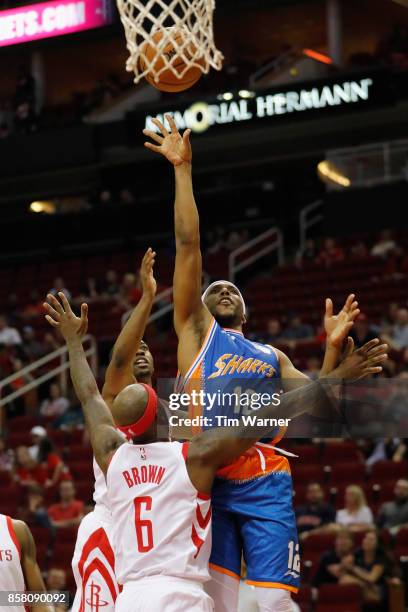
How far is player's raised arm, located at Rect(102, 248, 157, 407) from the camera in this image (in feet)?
22.1

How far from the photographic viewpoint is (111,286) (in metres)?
21.4

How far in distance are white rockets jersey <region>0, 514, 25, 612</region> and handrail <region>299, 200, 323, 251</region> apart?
51.8 ft

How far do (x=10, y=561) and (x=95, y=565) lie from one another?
0.47 metres

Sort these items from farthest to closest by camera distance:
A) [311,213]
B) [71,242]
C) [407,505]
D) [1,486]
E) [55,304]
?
[71,242], [311,213], [1,486], [407,505], [55,304]

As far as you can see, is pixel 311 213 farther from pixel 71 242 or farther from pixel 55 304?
pixel 55 304

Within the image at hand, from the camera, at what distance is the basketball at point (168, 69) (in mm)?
6836

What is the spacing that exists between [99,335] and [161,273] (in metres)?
2.94

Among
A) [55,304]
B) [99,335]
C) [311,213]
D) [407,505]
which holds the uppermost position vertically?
[311,213]

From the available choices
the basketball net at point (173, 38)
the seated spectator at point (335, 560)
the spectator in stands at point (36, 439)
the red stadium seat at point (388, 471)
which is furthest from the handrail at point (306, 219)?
the basketball net at point (173, 38)

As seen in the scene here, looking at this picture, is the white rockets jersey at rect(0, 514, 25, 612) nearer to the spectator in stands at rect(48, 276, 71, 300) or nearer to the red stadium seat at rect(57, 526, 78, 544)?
the red stadium seat at rect(57, 526, 78, 544)

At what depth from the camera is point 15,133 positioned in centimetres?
2519

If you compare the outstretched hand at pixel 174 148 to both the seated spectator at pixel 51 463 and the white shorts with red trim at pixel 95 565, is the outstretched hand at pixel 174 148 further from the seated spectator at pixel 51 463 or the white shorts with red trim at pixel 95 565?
the seated spectator at pixel 51 463

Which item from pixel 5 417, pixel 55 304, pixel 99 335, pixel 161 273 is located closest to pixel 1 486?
pixel 5 417

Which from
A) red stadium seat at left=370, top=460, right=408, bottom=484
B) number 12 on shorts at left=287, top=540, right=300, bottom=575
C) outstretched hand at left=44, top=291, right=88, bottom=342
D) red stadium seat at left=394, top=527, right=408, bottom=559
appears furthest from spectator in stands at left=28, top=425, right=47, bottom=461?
number 12 on shorts at left=287, top=540, right=300, bottom=575
